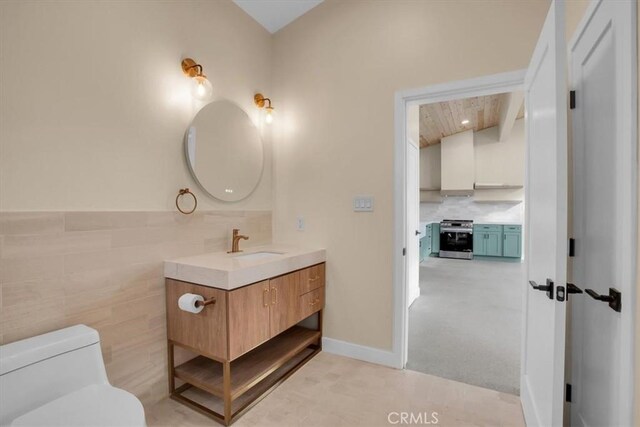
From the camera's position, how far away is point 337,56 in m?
2.55

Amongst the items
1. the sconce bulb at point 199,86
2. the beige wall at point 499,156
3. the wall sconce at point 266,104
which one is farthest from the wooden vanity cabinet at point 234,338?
the beige wall at point 499,156

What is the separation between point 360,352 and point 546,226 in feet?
5.58

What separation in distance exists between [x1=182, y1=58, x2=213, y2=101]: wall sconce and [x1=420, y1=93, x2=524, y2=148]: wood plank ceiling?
3.37 metres

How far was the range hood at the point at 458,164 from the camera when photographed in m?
7.03

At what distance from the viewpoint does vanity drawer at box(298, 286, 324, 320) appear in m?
2.33

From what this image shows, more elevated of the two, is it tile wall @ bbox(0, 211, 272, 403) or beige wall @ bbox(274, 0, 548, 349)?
beige wall @ bbox(274, 0, 548, 349)

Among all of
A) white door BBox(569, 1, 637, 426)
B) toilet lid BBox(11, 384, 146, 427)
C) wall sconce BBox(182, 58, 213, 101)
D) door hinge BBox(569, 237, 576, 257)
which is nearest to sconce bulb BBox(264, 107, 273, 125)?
wall sconce BBox(182, 58, 213, 101)

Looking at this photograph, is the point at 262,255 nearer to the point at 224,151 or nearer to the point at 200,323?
the point at 200,323

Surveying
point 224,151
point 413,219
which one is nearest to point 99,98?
point 224,151

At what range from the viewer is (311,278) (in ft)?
8.04

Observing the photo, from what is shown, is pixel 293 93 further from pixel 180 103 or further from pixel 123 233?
pixel 123 233

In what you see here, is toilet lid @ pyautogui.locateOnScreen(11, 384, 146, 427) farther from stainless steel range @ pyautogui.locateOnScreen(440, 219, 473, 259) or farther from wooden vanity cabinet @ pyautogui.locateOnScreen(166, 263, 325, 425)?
stainless steel range @ pyautogui.locateOnScreen(440, 219, 473, 259)

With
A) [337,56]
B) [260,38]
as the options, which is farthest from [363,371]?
[260,38]

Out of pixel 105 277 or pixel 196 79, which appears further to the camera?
pixel 196 79
